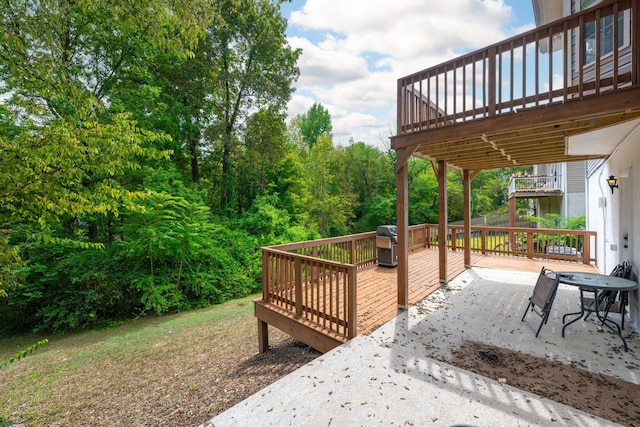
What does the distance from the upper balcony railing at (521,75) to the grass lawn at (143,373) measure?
14.5 feet

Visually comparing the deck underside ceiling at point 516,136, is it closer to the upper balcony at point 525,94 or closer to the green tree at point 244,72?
the upper balcony at point 525,94

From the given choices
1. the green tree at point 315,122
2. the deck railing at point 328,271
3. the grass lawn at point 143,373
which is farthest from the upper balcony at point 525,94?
the green tree at point 315,122

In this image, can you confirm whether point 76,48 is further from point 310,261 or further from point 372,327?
point 372,327

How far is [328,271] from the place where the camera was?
4.30 m

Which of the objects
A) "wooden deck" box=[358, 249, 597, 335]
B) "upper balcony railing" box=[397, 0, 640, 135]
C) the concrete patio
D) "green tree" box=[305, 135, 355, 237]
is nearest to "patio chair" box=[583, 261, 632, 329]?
the concrete patio

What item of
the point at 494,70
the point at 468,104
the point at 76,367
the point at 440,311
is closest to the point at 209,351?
the point at 76,367

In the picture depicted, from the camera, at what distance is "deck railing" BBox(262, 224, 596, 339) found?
3730 millimetres

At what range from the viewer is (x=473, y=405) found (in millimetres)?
2365

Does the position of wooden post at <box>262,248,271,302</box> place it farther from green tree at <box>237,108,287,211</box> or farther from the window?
green tree at <box>237,108,287,211</box>

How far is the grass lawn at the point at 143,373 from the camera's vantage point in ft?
11.6

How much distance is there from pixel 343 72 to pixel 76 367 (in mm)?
20706

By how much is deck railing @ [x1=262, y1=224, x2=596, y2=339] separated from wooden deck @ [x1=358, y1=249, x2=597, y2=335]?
0.31m

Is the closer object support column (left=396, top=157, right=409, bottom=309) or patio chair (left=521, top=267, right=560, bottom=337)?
patio chair (left=521, top=267, right=560, bottom=337)

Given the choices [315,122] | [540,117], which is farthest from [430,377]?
[315,122]
